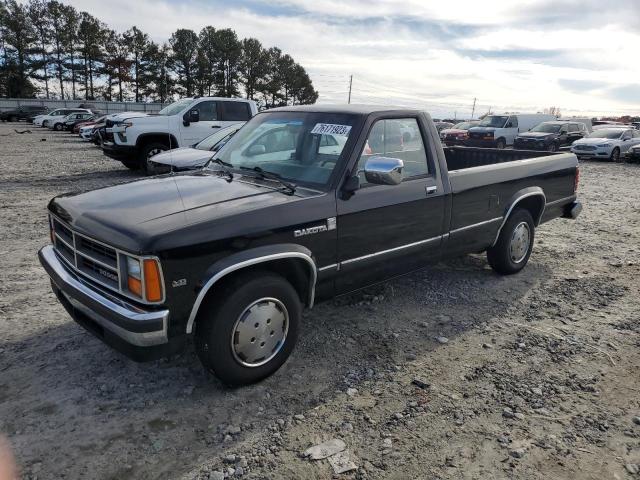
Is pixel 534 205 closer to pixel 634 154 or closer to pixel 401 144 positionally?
pixel 401 144

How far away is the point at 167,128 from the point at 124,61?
56809mm

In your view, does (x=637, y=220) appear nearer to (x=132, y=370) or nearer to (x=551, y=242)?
(x=551, y=242)

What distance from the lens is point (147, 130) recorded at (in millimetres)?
12156

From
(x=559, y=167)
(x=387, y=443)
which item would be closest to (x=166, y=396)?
(x=387, y=443)

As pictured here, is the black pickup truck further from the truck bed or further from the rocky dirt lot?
the truck bed

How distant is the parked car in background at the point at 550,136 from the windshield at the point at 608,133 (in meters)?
1.31

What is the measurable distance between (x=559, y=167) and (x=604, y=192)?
729 centimetres

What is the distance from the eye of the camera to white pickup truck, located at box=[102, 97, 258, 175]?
12.1 meters

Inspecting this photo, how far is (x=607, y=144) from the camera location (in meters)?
20.0

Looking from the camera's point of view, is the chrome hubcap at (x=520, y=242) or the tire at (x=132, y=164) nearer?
the chrome hubcap at (x=520, y=242)

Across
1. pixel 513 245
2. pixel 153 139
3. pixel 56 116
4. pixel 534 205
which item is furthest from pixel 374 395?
pixel 56 116

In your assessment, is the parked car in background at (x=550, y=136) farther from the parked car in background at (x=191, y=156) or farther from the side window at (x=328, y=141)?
the side window at (x=328, y=141)

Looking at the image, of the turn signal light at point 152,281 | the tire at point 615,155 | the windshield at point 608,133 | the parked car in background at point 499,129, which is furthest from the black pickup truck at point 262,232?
the parked car in background at point 499,129

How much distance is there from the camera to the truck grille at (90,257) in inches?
114
